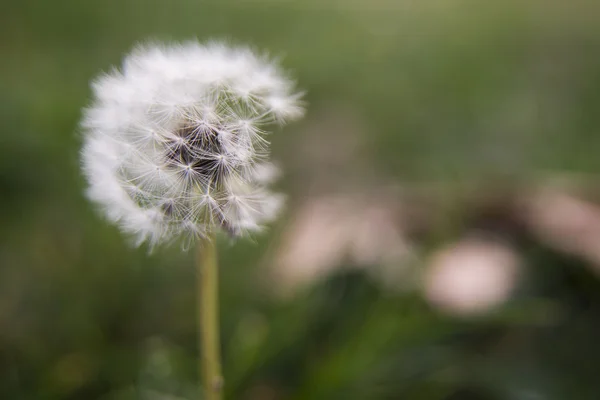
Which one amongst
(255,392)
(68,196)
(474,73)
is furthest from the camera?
(474,73)

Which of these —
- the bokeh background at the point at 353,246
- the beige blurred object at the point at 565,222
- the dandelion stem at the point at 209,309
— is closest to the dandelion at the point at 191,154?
the dandelion stem at the point at 209,309

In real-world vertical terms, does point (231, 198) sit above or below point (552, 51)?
below

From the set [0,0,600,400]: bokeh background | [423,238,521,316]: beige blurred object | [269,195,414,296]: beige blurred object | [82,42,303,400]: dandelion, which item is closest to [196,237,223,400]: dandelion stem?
[82,42,303,400]: dandelion

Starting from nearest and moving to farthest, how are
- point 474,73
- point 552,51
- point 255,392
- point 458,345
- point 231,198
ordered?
point 231,198
point 255,392
point 458,345
point 474,73
point 552,51

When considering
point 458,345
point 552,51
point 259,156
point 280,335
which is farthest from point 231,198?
point 552,51

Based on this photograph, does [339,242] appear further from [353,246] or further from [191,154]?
[191,154]

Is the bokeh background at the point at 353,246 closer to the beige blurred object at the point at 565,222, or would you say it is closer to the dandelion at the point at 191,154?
the beige blurred object at the point at 565,222

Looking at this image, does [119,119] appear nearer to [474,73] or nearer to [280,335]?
[280,335]

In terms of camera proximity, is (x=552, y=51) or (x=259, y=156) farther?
(x=552, y=51)
